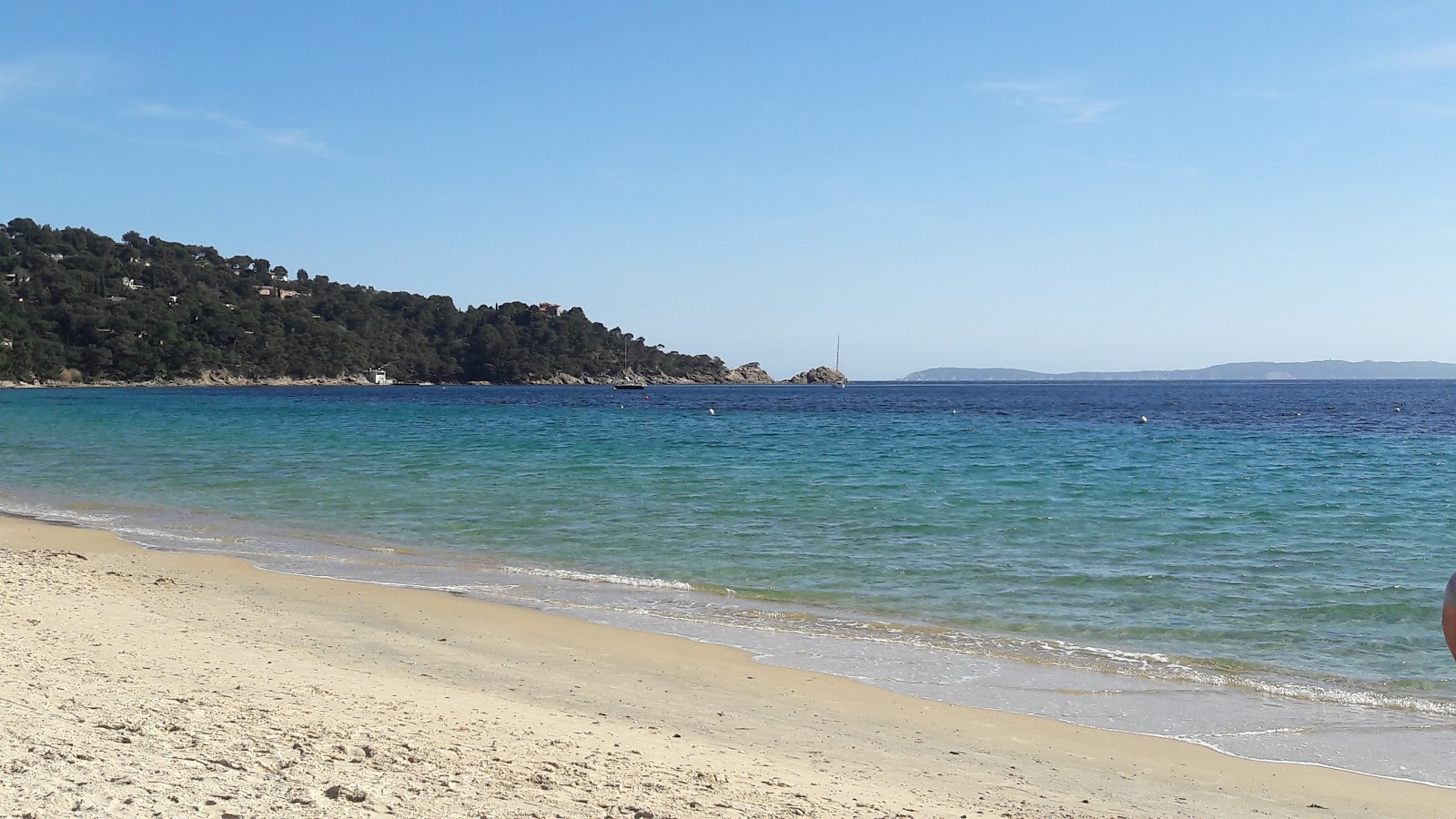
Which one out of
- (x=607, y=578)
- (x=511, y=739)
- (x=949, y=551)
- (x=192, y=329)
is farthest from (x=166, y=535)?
(x=192, y=329)

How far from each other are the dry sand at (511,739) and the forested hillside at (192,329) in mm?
132716

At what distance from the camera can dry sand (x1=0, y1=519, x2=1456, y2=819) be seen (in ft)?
15.5

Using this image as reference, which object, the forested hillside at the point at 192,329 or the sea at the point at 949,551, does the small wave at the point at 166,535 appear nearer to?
the sea at the point at 949,551

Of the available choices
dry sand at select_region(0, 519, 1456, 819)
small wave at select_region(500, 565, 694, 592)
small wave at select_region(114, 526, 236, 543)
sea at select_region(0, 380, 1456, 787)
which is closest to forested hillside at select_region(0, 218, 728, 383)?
sea at select_region(0, 380, 1456, 787)

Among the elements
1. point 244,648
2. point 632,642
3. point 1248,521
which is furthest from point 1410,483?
point 244,648

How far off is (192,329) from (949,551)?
149m

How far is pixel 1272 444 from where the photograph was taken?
41500 millimetres

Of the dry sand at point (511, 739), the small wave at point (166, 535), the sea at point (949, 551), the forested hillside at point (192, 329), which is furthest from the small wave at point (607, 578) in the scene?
the forested hillside at point (192, 329)

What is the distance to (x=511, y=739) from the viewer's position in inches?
231

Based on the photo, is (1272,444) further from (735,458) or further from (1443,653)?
(1443,653)

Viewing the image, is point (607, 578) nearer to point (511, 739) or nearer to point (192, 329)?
point (511, 739)

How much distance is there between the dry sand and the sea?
29.5 inches

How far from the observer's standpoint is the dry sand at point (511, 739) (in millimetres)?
4730

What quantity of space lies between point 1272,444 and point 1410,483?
1665cm
